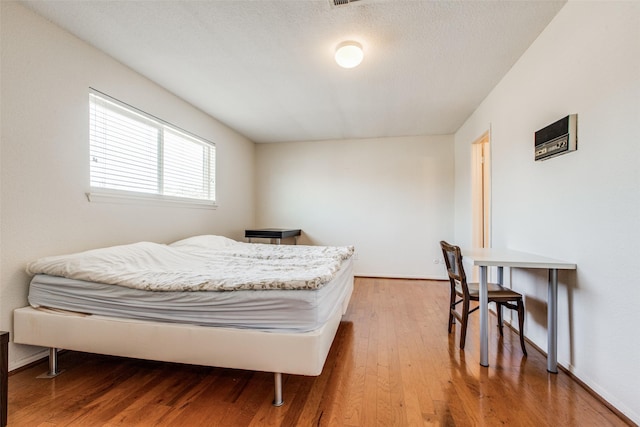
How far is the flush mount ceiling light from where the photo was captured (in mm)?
2160

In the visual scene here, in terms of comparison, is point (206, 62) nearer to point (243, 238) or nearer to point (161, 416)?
point (161, 416)

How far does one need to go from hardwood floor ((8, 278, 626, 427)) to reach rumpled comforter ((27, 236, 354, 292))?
2.05 ft

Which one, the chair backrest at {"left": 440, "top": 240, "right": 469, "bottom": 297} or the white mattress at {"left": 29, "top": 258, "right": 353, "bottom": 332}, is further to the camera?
the chair backrest at {"left": 440, "top": 240, "right": 469, "bottom": 297}

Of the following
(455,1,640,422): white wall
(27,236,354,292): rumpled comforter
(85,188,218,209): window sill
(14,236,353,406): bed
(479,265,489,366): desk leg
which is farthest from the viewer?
(85,188,218,209): window sill

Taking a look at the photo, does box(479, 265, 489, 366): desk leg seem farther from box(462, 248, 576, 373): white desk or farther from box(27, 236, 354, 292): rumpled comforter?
box(27, 236, 354, 292): rumpled comforter

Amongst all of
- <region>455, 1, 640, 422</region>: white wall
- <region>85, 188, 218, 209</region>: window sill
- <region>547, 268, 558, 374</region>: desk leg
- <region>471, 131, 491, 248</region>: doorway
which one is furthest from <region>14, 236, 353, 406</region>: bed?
<region>471, 131, 491, 248</region>: doorway

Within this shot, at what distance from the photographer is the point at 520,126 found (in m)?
2.45

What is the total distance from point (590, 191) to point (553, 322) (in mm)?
858

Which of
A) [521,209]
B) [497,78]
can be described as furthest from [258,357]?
[497,78]

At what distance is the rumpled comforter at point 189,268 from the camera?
1.64m

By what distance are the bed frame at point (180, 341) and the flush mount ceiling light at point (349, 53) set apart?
198 centimetres

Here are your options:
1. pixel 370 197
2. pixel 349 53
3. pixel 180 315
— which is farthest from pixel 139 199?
pixel 370 197

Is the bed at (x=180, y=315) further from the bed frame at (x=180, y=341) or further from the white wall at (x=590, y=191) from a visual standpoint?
the white wall at (x=590, y=191)

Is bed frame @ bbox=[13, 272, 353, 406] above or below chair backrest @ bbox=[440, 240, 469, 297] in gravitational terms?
below
